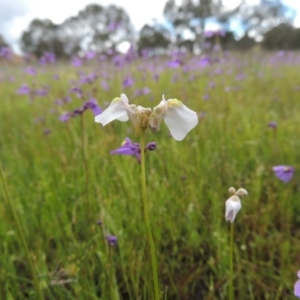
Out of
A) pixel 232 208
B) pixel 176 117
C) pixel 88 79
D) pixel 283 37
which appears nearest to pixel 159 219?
pixel 232 208

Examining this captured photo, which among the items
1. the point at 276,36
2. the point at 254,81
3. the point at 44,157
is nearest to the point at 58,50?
the point at 276,36

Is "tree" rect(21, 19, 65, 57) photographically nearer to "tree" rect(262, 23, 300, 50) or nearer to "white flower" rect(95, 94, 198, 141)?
"tree" rect(262, 23, 300, 50)

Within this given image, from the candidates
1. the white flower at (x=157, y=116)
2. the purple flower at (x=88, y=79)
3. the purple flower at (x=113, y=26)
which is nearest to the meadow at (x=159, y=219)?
the purple flower at (x=88, y=79)

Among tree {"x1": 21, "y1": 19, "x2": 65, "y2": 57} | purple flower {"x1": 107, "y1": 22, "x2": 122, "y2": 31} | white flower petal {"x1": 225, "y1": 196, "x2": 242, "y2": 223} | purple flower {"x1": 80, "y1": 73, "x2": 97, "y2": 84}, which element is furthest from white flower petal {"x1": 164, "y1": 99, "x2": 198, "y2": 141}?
tree {"x1": 21, "y1": 19, "x2": 65, "y2": 57}

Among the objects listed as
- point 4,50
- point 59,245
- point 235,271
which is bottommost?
point 235,271

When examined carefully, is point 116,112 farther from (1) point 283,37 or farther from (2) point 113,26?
(1) point 283,37

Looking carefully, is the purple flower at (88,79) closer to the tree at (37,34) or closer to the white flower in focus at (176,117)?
the white flower in focus at (176,117)

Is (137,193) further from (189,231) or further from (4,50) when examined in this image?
(4,50)

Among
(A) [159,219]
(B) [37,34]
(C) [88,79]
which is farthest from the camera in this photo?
(B) [37,34]

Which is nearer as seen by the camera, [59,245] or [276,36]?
[59,245]
